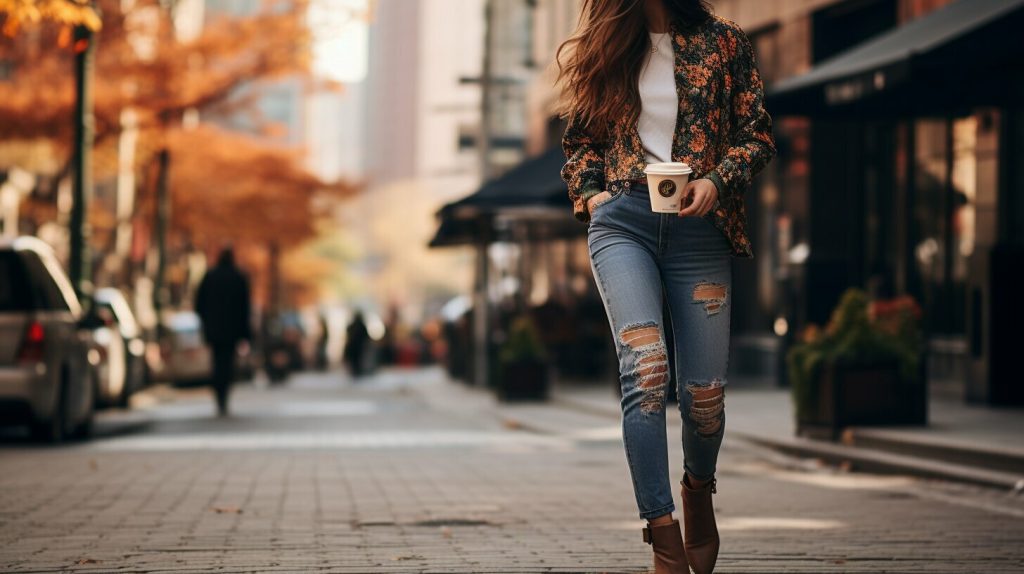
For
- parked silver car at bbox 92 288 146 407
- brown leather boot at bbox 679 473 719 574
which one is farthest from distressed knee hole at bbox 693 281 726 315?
parked silver car at bbox 92 288 146 407

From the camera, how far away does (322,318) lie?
50125 millimetres

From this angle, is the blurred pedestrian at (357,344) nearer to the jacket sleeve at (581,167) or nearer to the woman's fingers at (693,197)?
the jacket sleeve at (581,167)

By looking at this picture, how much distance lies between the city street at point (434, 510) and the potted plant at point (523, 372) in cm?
603

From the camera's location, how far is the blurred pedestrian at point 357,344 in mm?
37500

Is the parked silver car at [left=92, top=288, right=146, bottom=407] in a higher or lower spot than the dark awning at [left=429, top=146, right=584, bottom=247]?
lower

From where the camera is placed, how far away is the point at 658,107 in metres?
5.18

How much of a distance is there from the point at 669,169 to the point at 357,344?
33.5 metres

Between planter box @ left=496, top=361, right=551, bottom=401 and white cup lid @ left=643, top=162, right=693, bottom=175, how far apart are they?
15825mm

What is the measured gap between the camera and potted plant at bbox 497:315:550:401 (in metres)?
20.7

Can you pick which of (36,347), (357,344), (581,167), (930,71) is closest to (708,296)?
(581,167)

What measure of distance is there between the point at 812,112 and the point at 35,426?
6.97 meters

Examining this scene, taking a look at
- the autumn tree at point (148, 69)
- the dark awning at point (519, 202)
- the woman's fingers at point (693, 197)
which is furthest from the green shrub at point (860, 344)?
the autumn tree at point (148, 69)

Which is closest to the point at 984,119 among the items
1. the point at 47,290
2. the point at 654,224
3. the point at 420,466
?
the point at 420,466

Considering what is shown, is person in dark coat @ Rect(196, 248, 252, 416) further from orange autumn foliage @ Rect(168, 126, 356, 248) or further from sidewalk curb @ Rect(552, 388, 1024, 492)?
orange autumn foliage @ Rect(168, 126, 356, 248)
